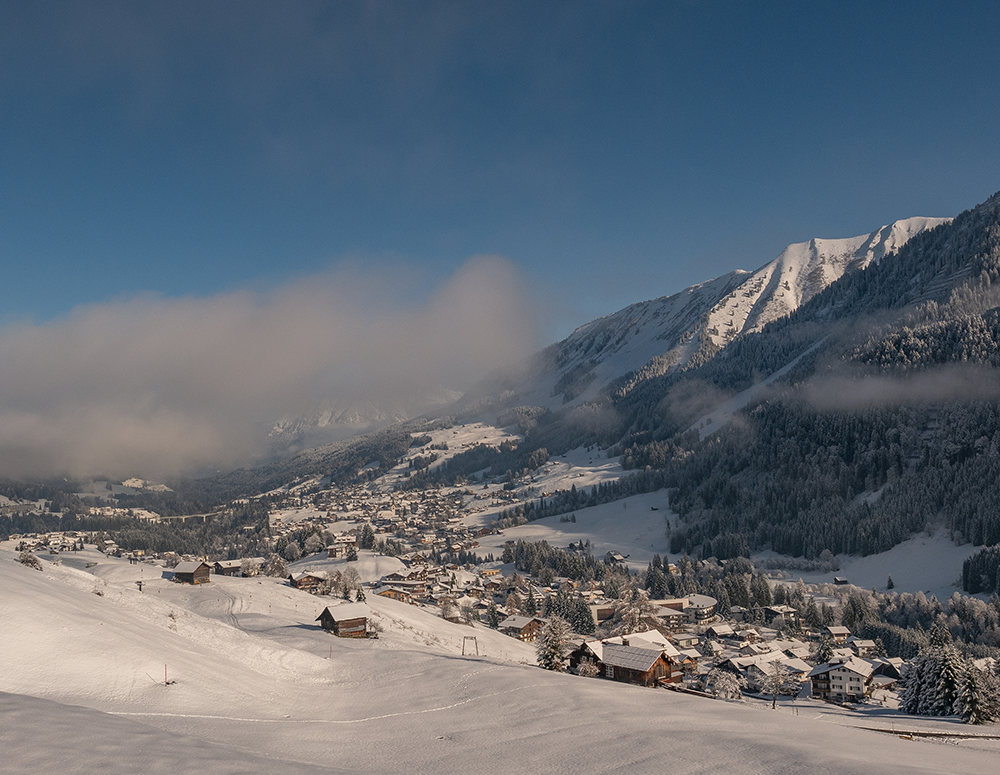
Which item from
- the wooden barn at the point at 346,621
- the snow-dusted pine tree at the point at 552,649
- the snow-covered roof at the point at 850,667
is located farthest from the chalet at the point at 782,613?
the wooden barn at the point at 346,621

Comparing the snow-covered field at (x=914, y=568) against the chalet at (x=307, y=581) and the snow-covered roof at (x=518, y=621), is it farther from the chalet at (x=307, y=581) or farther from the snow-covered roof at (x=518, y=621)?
the chalet at (x=307, y=581)

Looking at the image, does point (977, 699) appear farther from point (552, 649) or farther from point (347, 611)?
point (347, 611)

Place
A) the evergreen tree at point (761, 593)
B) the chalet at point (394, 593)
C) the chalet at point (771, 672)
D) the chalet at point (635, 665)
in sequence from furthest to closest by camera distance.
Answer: the evergreen tree at point (761, 593)
the chalet at point (394, 593)
the chalet at point (771, 672)
the chalet at point (635, 665)

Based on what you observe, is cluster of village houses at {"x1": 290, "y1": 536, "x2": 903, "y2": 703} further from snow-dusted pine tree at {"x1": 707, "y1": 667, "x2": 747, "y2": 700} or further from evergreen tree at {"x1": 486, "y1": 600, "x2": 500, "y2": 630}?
snow-dusted pine tree at {"x1": 707, "y1": 667, "x2": 747, "y2": 700}

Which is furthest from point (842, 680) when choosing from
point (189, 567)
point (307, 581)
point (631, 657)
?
point (189, 567)

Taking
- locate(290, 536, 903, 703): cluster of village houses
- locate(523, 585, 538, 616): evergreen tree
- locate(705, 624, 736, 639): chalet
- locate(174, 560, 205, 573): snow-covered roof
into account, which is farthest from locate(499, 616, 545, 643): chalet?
locate(174, 560, 205, 573): snow-covered roof
